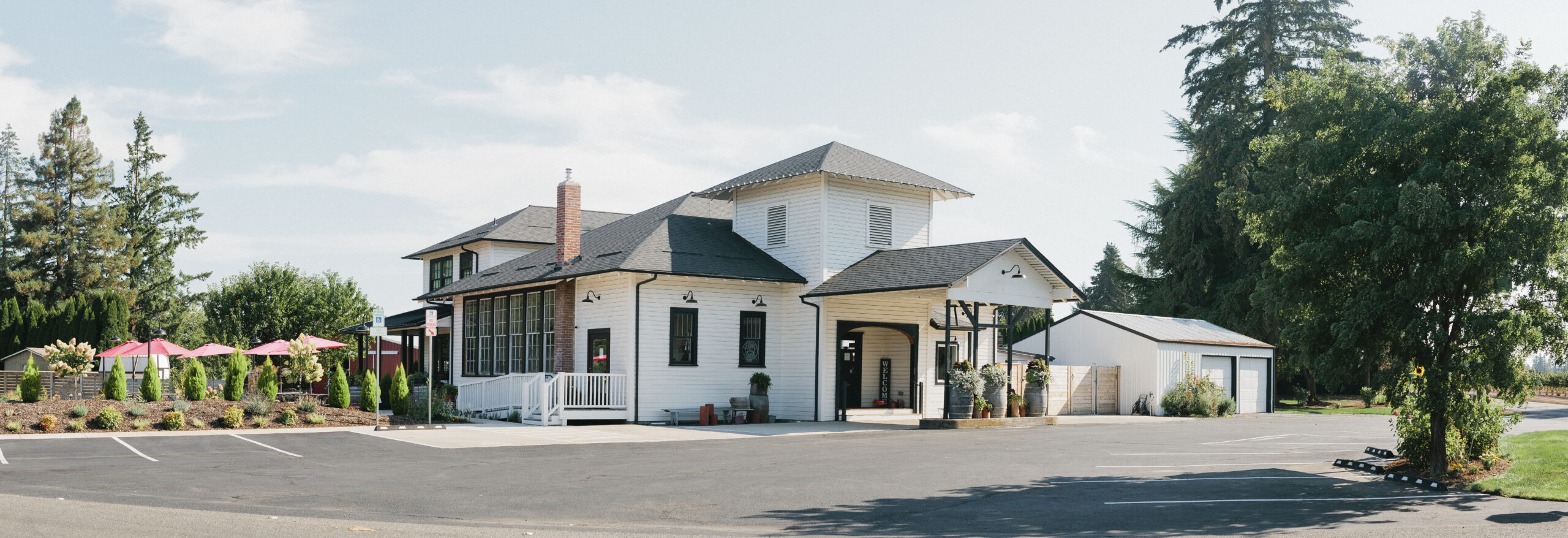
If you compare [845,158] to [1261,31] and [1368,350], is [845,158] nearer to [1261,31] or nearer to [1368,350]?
[1368,350]

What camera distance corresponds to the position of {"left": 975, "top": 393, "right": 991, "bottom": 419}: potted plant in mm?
24172

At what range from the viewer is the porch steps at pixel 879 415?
87.7 ft

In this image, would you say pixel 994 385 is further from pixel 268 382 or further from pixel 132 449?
pixel 132 449

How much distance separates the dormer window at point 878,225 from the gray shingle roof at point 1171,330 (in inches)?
373

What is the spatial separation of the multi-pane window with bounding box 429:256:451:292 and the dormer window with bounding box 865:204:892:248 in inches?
737

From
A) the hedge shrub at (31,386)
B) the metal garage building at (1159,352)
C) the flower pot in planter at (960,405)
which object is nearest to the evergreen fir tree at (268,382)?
the hedge shrub at (31,386)

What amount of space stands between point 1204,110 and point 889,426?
27735mm

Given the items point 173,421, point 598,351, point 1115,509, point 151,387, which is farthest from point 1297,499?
point 151,387

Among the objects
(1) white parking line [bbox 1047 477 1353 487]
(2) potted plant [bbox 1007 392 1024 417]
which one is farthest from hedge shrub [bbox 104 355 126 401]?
(1) white parking line [bbox 1047 477 1353 487]

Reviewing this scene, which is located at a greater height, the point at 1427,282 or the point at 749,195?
the point at 749,195

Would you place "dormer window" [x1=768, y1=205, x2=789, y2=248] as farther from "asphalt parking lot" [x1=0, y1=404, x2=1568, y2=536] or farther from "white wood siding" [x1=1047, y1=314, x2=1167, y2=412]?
"white wood siding" [x1=1047, y1=314, x2=1167, y2=412]

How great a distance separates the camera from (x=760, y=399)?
1001 inches

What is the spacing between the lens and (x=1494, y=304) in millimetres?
13953

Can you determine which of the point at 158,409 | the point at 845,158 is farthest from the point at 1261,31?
the point at 158,409
